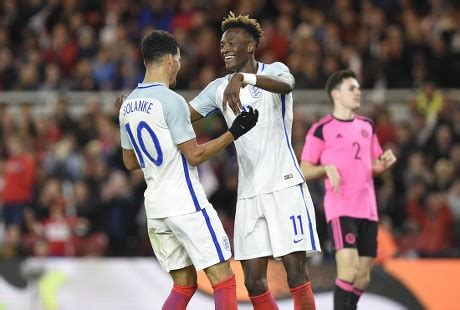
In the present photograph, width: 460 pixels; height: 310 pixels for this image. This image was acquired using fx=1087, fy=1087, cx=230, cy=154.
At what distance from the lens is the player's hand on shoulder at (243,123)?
744cm

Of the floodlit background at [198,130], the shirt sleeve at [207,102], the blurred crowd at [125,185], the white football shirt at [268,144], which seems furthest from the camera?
the blurred crowd at [125,185]

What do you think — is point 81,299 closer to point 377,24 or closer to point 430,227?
point 430,227

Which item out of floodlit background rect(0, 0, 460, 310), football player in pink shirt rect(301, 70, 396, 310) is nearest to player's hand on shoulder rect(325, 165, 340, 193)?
football player in pink shirt rect(301, 70, 396, 310)

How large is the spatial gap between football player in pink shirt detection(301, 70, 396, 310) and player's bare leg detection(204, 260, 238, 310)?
2.00 metres

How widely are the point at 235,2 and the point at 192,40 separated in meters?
1.06

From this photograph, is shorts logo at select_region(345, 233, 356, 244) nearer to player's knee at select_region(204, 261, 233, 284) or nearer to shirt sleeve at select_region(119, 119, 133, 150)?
player's knee at select_region(204, 261, 233, 284)

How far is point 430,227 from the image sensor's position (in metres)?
14.0

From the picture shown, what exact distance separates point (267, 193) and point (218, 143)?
79 cm

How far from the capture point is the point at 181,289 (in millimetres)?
7707

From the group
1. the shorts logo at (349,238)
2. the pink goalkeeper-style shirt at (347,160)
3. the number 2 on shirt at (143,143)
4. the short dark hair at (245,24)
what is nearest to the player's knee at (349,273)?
the shorts logo at (349,238)

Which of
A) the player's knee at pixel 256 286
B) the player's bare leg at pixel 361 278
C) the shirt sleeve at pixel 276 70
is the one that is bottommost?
the player's bare leg at pixel 361 278

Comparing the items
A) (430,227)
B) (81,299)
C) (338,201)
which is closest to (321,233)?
(430,227)

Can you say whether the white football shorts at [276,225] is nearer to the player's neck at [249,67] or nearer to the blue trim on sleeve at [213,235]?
the blue trim on sleeve at [213,235]

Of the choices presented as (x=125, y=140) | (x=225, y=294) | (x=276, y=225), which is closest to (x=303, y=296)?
(x=276, y=225)
